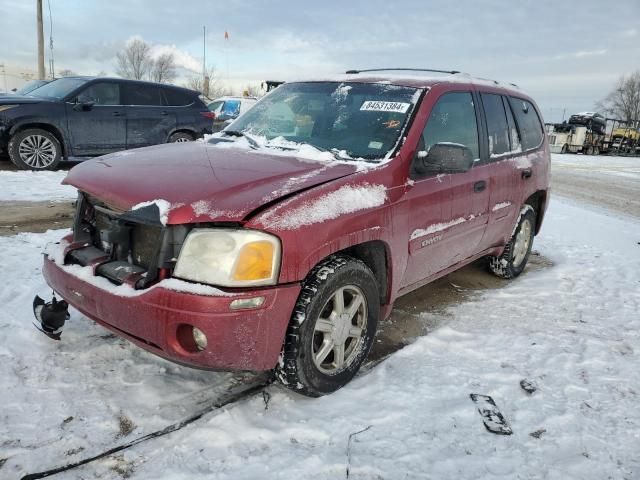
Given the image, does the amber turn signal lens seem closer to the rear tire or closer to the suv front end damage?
the suv front end damage

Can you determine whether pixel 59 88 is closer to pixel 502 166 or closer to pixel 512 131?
pixel 512 131

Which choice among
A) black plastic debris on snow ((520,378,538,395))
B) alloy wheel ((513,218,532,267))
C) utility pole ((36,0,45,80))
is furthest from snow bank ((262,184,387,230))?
utility pole ((36,0,45,80))

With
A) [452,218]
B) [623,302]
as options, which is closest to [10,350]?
[452,218]

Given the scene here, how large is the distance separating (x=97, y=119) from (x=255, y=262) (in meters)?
7.86

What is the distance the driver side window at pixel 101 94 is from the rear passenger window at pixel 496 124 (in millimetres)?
7182

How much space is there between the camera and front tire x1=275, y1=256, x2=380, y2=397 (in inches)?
98.1

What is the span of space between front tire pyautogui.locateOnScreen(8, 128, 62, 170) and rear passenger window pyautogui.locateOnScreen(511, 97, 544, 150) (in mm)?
7444

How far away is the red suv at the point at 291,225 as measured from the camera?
2.28 metres

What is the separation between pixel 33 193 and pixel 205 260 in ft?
19.8

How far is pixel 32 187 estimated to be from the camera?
7.50m

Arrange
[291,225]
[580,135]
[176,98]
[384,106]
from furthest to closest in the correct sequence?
1. [580,135]
2. [176,98]
3. [384,106]
4. [291,225]

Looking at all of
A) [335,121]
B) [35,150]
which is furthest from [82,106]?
[335,121]

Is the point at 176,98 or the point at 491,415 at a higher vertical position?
the point at 176,98

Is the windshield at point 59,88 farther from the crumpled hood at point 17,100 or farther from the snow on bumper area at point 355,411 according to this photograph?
the snow on bumper area at point 355,411
